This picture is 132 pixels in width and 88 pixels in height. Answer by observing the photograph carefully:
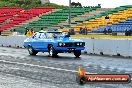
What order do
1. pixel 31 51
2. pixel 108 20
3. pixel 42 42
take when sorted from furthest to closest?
pixel 108 20, pixel 31 51, pixel 42 42

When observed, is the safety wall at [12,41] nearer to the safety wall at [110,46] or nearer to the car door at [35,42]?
the safety wall at [110,46]

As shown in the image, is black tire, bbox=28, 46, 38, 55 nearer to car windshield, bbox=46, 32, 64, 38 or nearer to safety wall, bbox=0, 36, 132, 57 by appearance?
car windshield, bbox=46, 32, 64, 38

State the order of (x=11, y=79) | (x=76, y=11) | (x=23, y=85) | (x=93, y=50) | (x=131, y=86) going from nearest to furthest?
1. (x=131, y=86)
2. (x=23, y=85)
3. (x=11, y=79)
4. (x=93, y=50)
5. (x=76, y=11)

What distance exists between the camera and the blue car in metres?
25.2

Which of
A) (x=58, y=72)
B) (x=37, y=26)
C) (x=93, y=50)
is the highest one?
(x=58, y=72)

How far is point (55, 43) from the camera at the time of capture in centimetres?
2517

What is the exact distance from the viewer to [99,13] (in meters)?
65.4

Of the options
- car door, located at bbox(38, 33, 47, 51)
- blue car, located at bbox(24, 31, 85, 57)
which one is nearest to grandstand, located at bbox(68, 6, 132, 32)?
blue car, located at bbox(24, 31, 85, 57)

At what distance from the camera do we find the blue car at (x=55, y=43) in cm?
2516

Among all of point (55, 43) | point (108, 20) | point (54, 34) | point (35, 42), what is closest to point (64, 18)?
point (108, 20)

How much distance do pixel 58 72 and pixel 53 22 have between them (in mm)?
50322

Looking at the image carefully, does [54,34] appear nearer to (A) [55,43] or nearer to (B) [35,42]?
(A) [55,43]

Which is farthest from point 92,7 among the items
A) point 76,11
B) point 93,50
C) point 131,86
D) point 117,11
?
point 131,86

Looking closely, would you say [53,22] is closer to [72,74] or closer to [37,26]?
[37,26]
